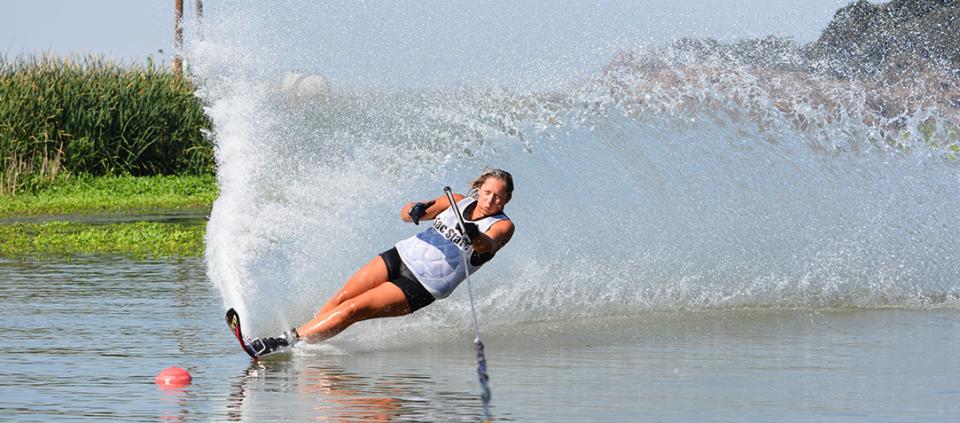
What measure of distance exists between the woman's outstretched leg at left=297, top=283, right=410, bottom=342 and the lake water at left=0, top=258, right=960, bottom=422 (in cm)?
15

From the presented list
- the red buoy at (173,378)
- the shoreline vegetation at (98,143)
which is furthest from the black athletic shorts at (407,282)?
the shoreline vegetation at (98,143)

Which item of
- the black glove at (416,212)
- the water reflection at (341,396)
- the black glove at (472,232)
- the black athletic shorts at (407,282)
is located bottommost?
the water reflection at (341,396)

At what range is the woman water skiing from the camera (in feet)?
31.0

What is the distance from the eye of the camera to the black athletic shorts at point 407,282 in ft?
31.3

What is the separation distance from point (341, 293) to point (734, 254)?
403 centimetres

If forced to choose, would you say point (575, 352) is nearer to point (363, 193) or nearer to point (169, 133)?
point (363, 193)

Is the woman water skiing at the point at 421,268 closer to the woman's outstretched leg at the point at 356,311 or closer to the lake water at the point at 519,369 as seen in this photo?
the woman's outstretched leg at the point at 356,311

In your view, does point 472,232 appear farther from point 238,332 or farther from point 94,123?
point 94,123

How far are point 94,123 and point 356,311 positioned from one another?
2077cm

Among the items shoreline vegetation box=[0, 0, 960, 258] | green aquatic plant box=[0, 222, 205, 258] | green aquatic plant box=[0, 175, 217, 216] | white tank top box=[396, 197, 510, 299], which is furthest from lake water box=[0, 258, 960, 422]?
green aquatic plant box=[0, 175, 217, 216]

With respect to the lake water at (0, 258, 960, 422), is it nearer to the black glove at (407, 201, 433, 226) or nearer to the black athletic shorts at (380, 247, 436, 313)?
the black athletic shorts at (380, 247, 436, 313)

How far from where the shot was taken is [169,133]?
101ft

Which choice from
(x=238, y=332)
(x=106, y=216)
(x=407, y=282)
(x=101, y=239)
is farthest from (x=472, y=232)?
(x=106, y=216)

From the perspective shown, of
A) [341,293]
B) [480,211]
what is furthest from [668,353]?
[341,293]
